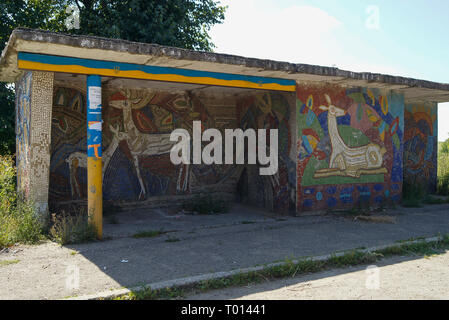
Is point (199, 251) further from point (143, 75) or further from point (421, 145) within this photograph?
point (421, 145)

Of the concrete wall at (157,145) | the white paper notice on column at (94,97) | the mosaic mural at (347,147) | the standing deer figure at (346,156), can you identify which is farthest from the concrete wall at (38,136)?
the standing deer figure at (346,156)

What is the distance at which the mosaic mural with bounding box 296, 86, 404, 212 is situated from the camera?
7844 millimetres

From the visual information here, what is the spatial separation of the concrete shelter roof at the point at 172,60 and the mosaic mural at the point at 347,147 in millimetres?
387

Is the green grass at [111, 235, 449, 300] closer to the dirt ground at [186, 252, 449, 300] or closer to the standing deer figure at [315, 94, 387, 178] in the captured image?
the dirt ground at [186, 252, 449, 300]

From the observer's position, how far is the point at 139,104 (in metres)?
8.35

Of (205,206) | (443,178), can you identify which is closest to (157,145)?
(205,206)

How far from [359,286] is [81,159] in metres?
6.10

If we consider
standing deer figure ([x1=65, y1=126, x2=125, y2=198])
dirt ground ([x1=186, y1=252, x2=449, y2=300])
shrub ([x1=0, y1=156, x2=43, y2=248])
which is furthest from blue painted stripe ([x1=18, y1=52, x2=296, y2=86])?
dirt ground ([x1=186, y1=252, x2=449, y2=300])

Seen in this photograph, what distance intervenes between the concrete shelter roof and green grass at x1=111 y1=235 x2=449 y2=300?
11.1ft

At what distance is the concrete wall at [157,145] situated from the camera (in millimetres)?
7727

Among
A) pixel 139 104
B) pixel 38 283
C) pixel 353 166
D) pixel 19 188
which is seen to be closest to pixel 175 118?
pixel 139 104

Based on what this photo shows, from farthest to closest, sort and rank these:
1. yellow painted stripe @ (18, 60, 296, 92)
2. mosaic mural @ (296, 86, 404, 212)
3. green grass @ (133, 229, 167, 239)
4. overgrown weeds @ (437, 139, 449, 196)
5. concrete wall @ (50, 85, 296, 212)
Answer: overgrown weeds @ (437, 139, 449, 196), mosaic mural @ (296, 86, 404, 212), concrete wall @ (50, 85, 296, 212), green grass @ (133, 229, 167, 239), yellow painted stripe @ (18, 60, 296, 92)

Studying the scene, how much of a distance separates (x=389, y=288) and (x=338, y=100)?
16.8ft

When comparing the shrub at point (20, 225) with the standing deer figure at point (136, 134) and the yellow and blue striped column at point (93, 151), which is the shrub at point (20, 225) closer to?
the yellow and blue striped column at point (93, 151)
